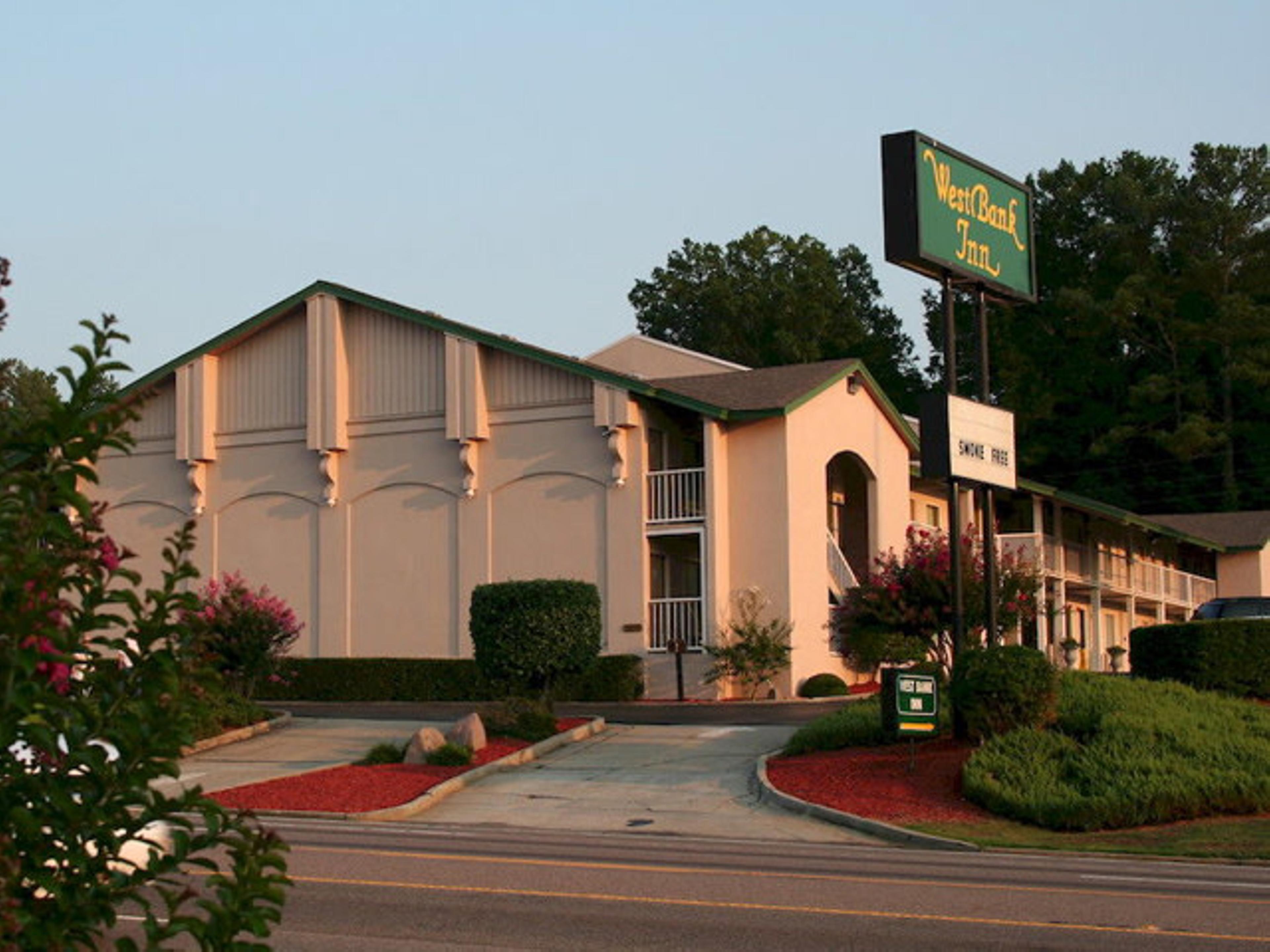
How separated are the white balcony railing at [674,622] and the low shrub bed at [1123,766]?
50.7 feet

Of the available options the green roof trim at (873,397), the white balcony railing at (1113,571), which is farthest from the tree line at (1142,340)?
the green roof trim at (873,397)

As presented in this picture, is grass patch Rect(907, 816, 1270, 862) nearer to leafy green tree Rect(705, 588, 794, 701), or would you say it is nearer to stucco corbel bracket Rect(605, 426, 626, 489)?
leafy green tree Rect(705, 588, 794, 701)

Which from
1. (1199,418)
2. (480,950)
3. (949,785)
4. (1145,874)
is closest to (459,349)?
(949,785)

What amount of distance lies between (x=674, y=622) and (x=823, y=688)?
370cm

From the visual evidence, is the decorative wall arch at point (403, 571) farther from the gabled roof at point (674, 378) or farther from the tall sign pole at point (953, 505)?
the tall sign pole at point (953, 505)

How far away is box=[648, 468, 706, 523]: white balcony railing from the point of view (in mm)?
40938

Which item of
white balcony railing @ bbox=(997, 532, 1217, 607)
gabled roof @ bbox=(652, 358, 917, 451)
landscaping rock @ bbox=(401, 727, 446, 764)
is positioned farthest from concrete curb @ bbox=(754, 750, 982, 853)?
white balcony railing @ bbox=(997, 532, 1217, 607)

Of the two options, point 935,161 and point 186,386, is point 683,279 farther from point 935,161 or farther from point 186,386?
point 935,161

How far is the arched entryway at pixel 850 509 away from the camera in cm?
4544

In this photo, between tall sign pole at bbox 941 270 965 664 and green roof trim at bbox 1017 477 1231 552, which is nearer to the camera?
tall sign pole at bbox 941 270 965 664

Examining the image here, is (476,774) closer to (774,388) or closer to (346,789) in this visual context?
(346,789)

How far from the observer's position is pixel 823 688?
129 ft

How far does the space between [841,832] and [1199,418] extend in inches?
2202

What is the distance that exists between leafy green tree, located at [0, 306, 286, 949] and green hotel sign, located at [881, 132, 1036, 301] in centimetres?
2152
